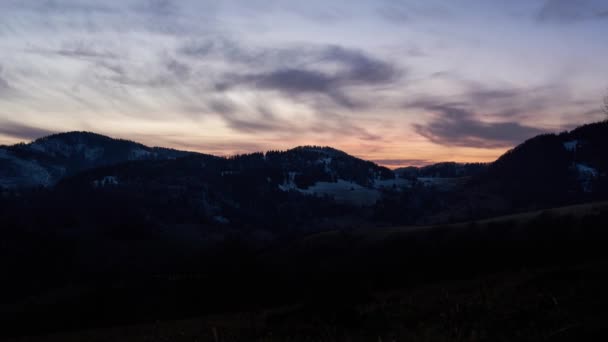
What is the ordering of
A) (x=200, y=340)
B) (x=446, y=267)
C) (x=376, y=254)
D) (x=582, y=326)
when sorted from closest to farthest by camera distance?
(x=582, y=326) → (x=200, y=340) → (x=446, y=267) → (x=376, y=254)

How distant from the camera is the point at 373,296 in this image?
25.5m

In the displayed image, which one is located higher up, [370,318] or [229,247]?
[370,318]

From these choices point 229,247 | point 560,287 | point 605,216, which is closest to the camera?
point 560,287

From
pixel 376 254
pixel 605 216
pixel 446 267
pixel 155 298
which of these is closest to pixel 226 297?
pixel 155 298

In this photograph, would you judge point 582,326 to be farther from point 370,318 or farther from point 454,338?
point 370,318

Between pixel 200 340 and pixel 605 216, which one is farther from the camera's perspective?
pixel 605 216

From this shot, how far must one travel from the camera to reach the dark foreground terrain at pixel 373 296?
13791 millimetres

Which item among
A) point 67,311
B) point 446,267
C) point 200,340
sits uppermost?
point 200,340

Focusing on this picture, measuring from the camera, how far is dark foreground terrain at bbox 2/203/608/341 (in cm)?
1379

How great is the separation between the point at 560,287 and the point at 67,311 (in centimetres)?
10899

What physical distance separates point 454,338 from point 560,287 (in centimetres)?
762

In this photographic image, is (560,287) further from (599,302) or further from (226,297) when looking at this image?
(226,297)

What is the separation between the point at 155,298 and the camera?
354ft

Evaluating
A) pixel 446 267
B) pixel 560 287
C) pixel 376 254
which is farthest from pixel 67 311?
pixel 560 287
